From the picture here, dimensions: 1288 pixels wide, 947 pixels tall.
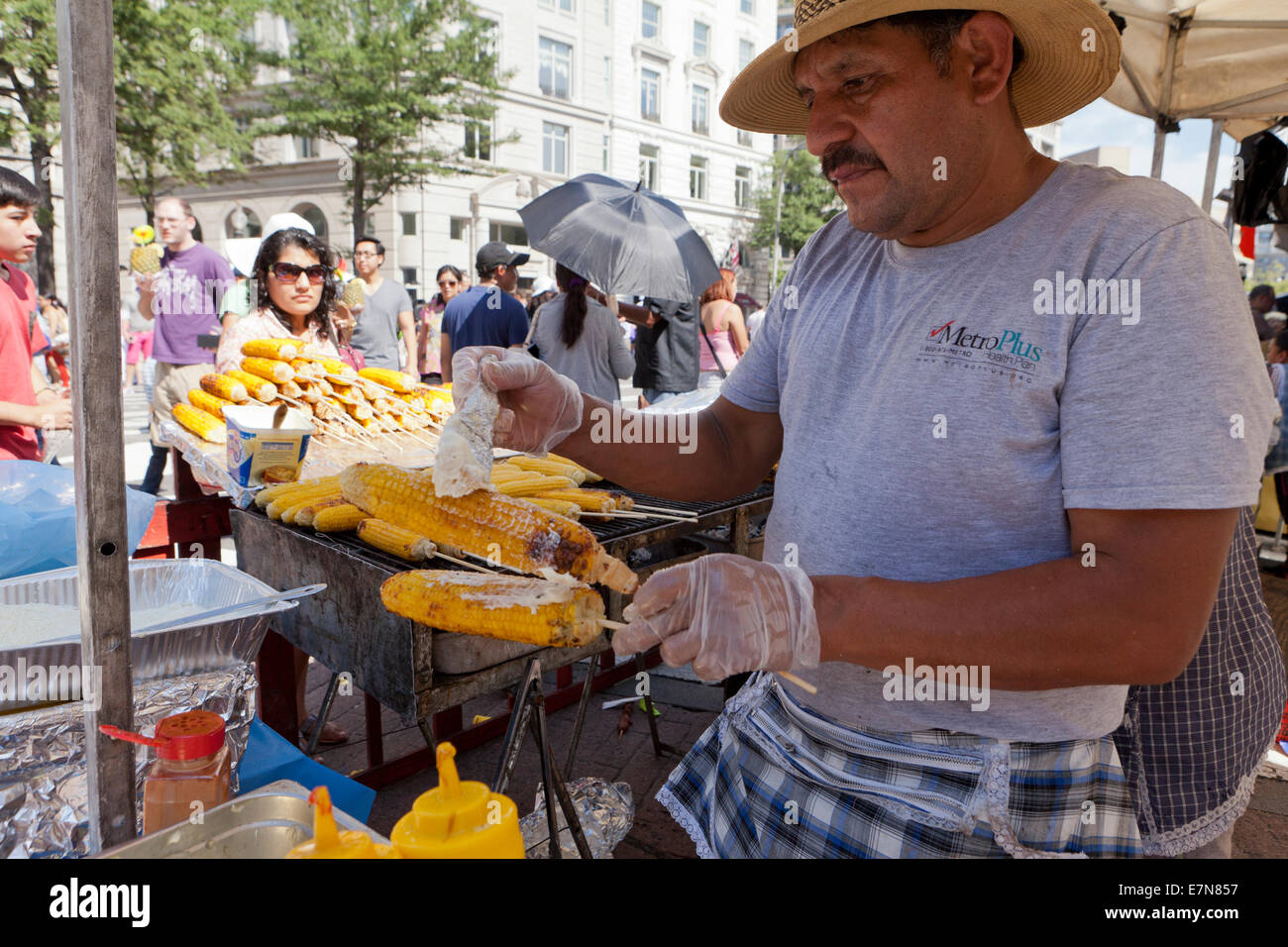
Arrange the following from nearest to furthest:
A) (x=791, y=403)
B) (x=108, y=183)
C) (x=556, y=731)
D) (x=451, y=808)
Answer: (x=451, y=808) → (x=108, y=183) → (x=791, y=403) → (x=556, y=731)

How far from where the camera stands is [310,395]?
174 inches

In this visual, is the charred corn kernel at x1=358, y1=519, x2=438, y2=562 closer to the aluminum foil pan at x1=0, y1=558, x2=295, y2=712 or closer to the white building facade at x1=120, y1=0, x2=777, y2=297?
the aluminum foil pan at x1=0, y1=558, x2=295, y2=712

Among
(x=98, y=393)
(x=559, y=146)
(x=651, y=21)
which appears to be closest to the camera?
(x=98, y=393)

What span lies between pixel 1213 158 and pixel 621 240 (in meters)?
4.79

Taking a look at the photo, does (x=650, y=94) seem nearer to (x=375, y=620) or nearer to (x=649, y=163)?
(x=649, y=163)

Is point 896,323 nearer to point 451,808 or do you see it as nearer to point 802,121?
point 802,121

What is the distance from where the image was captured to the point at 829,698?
174 centimetres

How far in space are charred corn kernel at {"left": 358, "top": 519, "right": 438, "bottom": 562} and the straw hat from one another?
156 centimetres

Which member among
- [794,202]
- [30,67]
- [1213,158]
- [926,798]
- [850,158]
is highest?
[794,202]

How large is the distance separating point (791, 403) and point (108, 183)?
4.49 feet

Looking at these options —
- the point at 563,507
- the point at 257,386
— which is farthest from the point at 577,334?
the point at 563,507

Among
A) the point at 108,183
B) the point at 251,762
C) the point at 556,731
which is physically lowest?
the point at 556,731

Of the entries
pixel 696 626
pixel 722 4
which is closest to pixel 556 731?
pixel 696 626

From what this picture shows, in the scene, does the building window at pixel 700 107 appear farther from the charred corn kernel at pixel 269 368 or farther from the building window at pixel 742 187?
the charred corn kernel at pixel 269 368
